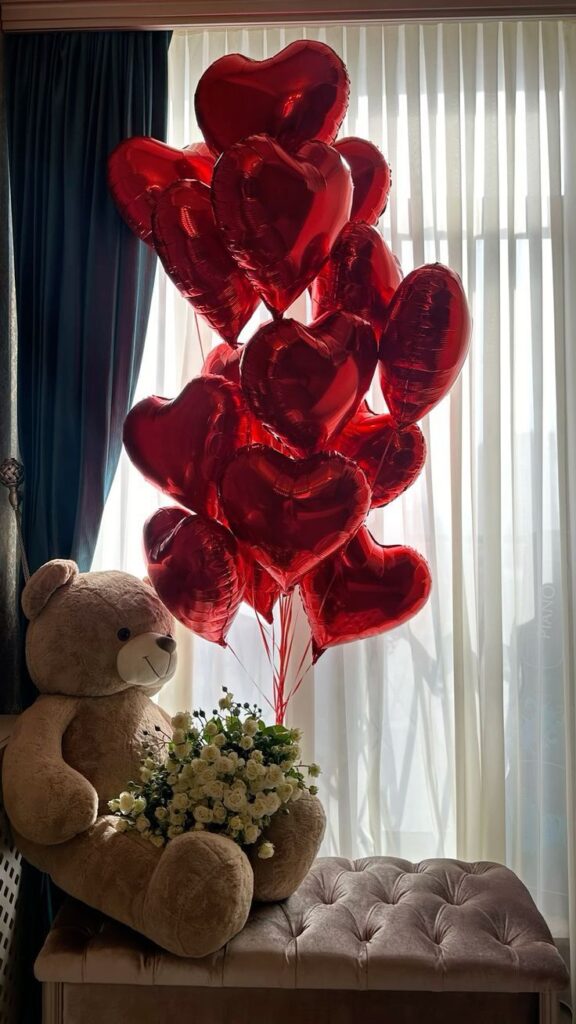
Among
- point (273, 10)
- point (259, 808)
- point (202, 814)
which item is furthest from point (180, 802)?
point (273, 10)

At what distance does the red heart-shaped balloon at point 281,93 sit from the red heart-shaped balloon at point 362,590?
826 mm

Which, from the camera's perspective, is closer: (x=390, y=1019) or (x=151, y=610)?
(x=390, y=1019)

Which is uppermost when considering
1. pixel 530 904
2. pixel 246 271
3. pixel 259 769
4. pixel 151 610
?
pixel 246 271

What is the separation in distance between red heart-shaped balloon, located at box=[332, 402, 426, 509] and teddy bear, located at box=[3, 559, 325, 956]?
567 mm

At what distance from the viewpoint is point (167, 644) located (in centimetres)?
183

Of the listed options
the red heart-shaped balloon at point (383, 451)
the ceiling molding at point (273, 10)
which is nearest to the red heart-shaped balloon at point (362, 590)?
the red heart-shaped balloon at point (383, 451)

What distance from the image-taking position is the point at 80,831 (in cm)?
162

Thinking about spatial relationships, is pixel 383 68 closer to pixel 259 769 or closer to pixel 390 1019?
pixel 259 769

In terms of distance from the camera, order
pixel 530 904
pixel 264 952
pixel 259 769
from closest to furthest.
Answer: pixel 264 952 < pixel 259 769 < pixel 530 904

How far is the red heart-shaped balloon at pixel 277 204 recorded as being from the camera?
4.81 ft

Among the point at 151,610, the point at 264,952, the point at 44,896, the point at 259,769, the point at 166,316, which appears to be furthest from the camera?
the point at 166,316

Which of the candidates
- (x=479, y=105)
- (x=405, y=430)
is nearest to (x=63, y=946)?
(x=405, y=430)

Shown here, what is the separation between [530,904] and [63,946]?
0.95 metres

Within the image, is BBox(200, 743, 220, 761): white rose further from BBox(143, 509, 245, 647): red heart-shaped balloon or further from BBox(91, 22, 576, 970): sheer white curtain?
BBox(91, 22, 576, 970): sheer white curtain
